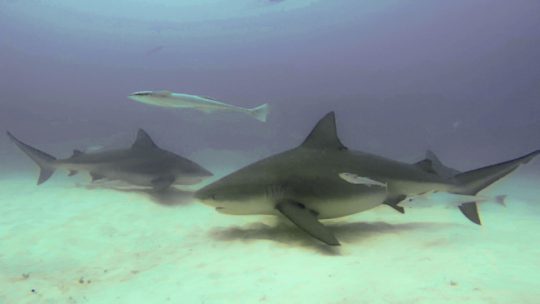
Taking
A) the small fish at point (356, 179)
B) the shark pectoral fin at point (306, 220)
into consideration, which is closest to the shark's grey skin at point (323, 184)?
the shark pectoral fin at point (306, 220)

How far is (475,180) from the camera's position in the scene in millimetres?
5254

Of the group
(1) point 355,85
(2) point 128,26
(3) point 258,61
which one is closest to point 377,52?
(1) point 355,85

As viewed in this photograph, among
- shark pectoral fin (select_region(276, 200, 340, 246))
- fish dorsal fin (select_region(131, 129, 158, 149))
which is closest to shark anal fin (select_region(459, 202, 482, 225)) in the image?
shark pectoral fin (select_region(276, 200, 340, 246))

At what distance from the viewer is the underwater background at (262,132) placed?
341 centimetres

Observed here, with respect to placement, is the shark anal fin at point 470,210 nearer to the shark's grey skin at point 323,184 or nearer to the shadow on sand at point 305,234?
the shark's grey skin at point 323,184

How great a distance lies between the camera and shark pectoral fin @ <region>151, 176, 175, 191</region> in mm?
7699

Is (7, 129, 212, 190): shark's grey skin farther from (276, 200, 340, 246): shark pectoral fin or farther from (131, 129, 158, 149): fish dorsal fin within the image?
(276, 200, 340, 246): shark pectoral fin

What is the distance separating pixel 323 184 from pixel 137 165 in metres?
5.19

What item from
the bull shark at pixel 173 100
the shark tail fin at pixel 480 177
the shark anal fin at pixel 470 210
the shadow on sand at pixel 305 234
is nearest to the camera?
the shadow on sand at pixel 305 234

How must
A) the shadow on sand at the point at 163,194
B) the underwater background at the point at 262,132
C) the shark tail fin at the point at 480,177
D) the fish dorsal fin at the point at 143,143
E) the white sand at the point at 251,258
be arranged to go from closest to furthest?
the white sand at the point at 251,258, the underwater background at the point at 262,132, the shark tail fin at the point at 480,177, the shadow on sand at the point at 163,194, the fish dorsal fin at the point at 143,143

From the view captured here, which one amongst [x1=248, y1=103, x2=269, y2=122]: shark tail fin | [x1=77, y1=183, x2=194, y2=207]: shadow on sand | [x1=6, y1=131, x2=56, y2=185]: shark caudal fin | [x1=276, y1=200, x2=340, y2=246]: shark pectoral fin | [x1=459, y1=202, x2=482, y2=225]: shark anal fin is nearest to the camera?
[x1=276, y1=200, x2=340, y2=246]: shark pectoral fin

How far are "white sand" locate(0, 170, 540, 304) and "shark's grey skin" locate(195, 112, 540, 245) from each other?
15.1 inches

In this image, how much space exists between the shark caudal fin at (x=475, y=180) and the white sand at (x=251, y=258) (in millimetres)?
292

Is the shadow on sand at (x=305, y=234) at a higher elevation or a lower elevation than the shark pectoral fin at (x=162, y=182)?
lower
